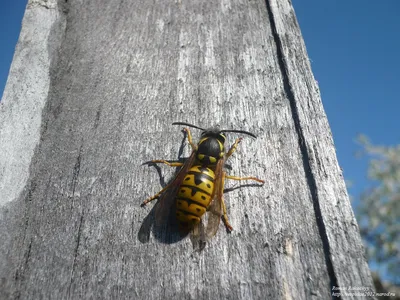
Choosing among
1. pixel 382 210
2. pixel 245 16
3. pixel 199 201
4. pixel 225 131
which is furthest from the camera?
pixel 382 210

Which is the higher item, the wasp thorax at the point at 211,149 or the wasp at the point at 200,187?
the wasp thorax at the point at 211,149

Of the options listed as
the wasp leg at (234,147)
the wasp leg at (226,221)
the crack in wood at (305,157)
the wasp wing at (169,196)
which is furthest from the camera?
the wasp leg at (234,147)

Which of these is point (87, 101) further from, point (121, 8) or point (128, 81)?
point (121, 8)

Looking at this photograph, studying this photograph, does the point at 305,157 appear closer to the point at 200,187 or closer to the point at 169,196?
the point at 200,187

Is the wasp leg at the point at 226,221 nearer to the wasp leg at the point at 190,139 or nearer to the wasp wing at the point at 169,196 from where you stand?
the wasp wing at the point at 169,196

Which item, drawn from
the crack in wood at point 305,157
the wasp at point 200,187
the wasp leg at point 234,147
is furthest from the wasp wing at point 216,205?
the crack in wood at point 305,157

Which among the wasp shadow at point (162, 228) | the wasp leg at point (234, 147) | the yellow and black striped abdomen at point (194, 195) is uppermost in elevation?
the wasp leg at point (234, 147)

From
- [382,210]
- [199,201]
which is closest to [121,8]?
[199,201]
